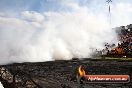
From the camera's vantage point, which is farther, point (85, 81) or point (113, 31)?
point (113, 31)

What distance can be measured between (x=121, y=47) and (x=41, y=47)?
1763cm

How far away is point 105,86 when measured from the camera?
58.1 ft

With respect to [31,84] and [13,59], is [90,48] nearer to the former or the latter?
[13,59]

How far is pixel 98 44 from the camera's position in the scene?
6631cm

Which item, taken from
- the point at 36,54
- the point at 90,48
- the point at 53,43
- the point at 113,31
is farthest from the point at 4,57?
the point at 113,31

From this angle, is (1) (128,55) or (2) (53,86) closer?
(2) (53,86)

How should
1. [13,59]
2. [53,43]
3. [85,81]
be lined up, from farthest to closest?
1. [53,43]
2. [13,59]
3. [85,81]

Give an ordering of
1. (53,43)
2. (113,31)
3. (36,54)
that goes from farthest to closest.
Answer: (113,31), (53,43), (36,54)

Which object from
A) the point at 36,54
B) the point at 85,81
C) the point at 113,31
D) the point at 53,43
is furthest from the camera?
the point at 113,31

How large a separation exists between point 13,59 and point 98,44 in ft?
83.4

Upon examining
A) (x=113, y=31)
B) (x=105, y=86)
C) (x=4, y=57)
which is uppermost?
(x=113, y=31)

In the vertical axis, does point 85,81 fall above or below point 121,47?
below

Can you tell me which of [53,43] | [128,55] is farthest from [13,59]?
[128,55]

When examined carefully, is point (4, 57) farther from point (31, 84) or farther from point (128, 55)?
point (31, 84)
